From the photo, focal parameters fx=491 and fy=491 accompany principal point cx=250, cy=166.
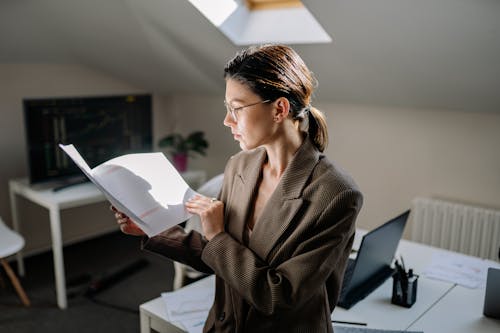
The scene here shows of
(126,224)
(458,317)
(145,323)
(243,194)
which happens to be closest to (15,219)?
(145,323)

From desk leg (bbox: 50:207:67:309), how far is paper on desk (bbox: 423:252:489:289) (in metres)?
2.11

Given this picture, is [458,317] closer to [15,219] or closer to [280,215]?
[280,215]

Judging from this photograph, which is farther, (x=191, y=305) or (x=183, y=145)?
(x=183, y=145)

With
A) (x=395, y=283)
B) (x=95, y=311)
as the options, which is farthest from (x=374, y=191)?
(x=95, y=311)

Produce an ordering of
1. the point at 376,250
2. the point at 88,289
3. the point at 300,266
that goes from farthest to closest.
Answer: the point at 88,289, the point at 376,250, the point at 300,266

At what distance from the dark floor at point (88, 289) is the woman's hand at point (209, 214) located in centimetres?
175

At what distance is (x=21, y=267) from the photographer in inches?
138

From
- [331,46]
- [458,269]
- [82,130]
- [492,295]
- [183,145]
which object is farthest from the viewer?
[183,145]

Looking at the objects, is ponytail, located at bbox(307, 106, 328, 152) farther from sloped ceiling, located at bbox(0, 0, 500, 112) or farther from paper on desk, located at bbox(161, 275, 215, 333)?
sloped ceiling, located at bbox(0, 0, 500, 112)

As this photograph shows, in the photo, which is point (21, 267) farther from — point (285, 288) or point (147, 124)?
point (285, 288)

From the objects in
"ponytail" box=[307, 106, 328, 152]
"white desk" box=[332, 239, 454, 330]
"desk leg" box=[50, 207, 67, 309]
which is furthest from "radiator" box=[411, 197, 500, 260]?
"desk leg" box=[50, 207, 67, 309]

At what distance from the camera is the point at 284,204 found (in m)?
1.27

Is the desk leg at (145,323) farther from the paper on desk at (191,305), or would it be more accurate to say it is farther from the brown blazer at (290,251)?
the brown blazer at (290,251)

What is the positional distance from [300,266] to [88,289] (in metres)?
2.50
